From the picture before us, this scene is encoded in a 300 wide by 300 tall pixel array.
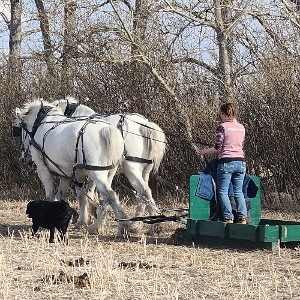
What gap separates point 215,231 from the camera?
8.97 m

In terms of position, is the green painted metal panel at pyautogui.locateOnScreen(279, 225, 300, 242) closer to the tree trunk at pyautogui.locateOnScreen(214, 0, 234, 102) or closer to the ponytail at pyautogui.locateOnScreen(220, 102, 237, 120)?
the ponytail at pyautogui.locateOnScreen(220, 102, 237, 120)

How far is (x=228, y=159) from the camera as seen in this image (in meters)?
9.12

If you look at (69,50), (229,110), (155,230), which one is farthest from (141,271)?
(69,50)

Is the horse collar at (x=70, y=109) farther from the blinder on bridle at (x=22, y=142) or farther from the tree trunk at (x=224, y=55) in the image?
the tree trunk at (x=224, y=55)

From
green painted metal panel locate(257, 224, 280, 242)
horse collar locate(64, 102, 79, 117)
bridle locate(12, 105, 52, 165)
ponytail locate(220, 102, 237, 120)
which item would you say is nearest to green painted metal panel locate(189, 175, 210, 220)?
ponytail locate(220, 102, 237, 120)

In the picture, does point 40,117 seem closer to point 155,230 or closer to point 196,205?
point 155,230

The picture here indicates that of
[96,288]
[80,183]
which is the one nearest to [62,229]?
[80,183]

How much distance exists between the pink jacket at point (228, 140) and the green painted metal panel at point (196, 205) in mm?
522

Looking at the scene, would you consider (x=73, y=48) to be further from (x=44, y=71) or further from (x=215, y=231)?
(x=215, y=231)

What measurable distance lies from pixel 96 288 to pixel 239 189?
134 inches

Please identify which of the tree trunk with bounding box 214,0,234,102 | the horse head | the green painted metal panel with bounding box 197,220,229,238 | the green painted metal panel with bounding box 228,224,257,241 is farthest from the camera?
the tree trunk with bounding box 214,0,234,102

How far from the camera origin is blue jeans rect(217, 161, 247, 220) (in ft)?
30.0

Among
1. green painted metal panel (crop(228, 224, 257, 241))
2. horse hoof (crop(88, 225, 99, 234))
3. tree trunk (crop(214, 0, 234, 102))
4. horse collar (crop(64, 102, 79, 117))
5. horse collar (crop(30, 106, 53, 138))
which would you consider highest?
tree trunk (crop(214, 0, 234, 102))

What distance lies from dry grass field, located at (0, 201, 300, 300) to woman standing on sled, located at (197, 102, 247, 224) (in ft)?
2.25
